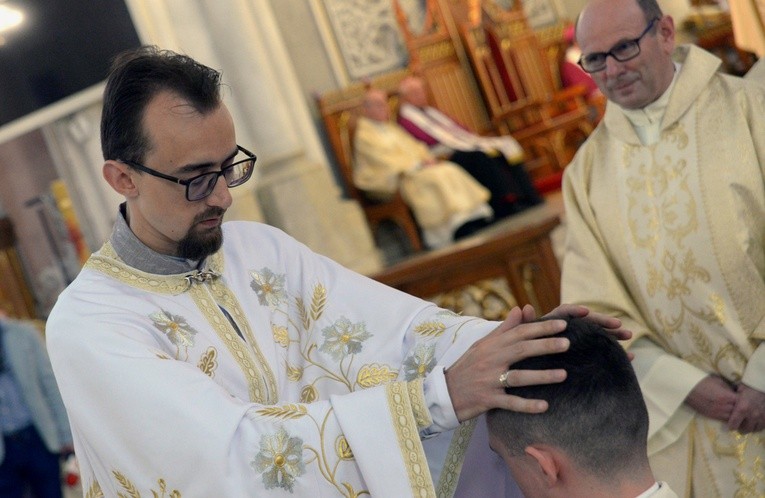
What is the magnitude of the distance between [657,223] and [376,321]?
1051 millimetres

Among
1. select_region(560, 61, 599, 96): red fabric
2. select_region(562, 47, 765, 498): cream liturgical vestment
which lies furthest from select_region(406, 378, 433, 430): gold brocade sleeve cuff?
select_region(560, 61, 599, 96): red fabric

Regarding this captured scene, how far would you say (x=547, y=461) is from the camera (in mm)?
1819

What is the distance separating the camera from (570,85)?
11.1m

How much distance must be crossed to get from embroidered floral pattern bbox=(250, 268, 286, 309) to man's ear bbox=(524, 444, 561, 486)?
0.87 metres

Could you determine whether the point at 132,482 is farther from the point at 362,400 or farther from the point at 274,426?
the point at 362,400

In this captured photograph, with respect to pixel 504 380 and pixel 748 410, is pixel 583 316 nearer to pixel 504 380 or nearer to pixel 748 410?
pixel 504 380

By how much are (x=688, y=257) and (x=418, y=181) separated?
20.1ft

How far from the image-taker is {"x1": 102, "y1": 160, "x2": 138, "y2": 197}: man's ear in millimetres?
2266

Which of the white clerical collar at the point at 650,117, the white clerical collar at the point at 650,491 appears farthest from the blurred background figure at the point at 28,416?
the white clerical collar at the point at 650,491

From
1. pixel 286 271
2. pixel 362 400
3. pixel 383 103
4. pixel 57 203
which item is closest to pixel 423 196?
pixel 383 103

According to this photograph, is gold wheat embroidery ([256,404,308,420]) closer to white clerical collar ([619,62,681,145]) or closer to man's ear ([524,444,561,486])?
man's ear ([524,444,561,486])

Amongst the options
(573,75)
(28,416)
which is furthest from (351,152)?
(28,416)

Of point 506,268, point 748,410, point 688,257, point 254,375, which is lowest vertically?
point 748,410

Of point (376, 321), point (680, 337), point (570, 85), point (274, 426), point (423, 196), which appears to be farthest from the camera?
point (570, 85)
